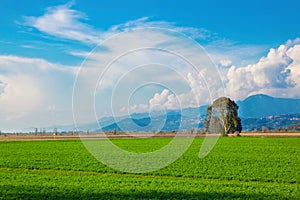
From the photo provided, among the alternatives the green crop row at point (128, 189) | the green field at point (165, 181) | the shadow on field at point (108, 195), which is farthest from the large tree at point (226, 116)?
the shadow on field at point (108, 195)

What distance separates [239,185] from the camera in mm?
20125

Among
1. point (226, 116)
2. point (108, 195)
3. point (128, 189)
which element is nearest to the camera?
point (108, 195)

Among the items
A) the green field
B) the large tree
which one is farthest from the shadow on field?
the large tree

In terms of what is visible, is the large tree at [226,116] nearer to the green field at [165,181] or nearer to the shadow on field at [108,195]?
the green field at [165,181]

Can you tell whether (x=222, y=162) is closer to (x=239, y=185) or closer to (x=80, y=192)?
(x=239, y=185)

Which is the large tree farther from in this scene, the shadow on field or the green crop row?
the shadow on field

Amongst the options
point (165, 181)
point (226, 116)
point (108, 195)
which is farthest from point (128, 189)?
point (226, 116)

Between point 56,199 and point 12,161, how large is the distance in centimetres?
1772

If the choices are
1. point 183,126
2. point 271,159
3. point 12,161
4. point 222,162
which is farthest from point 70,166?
point 271,159

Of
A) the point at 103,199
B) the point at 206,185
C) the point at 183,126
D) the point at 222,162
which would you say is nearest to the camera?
the point at 103,199

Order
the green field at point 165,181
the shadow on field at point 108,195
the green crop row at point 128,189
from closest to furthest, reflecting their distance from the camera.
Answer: the shadow on field at point 108,195 < the green crop row at point 128,189 < the green field at point 165,181

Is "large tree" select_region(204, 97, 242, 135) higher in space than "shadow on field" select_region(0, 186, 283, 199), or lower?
higher

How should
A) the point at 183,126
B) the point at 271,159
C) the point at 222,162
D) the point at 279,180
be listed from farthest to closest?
the point at 271,159 → the point at 222,162 → the point at 183,126 → the point at 279,180

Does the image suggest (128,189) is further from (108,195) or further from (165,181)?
(165,181)
